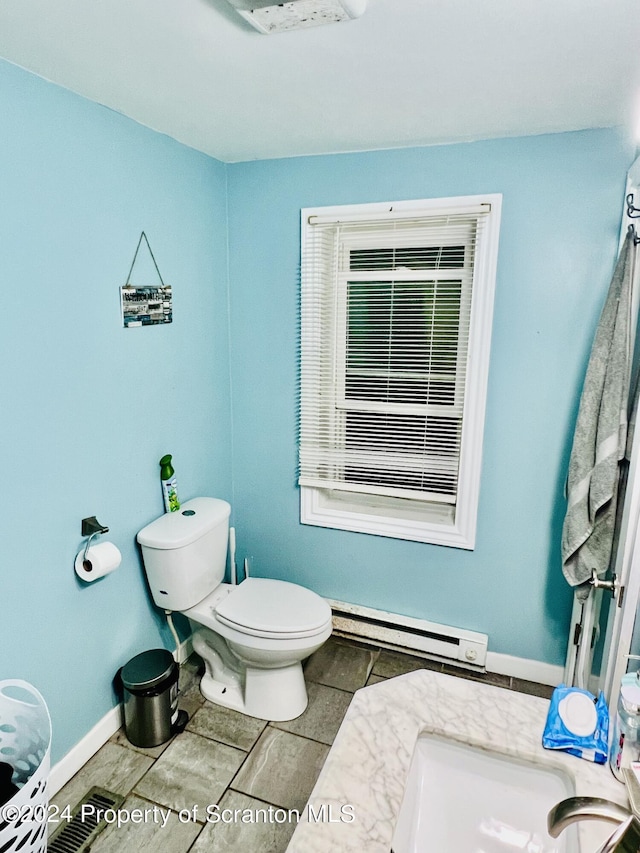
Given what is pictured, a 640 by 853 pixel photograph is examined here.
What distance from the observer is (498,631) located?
2359 mm

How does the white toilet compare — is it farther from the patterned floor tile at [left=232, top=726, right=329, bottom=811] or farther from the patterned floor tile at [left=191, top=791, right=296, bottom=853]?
the patterned floor tile at [left=191, top=791, right=296, bottom=853]

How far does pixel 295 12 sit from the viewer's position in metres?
1.14

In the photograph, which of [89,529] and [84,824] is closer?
[84,824]

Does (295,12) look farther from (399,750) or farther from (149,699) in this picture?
(149,699)

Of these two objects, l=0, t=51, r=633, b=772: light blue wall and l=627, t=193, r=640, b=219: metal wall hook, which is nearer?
l=0, t=51, r=633, b=772: light blue wall

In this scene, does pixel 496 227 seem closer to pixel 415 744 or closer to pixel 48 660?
pixel 415 744

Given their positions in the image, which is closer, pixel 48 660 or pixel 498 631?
pixel 48 660

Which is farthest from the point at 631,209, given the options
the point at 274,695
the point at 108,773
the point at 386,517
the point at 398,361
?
the point at 108,773

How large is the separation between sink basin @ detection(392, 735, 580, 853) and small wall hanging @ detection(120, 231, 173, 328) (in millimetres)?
1646

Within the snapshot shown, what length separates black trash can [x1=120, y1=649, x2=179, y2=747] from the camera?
6.33 feet

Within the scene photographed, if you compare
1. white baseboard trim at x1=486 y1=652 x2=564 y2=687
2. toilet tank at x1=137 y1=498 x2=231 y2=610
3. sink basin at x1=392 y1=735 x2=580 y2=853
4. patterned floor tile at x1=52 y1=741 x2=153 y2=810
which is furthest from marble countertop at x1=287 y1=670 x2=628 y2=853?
white baseboard trim at x1=486 y1=652 x2=564 y2=687

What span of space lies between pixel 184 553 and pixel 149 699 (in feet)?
1.75

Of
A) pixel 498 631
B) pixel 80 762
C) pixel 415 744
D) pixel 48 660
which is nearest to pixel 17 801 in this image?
pixel 48 660

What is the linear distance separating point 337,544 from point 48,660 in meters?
1.31
